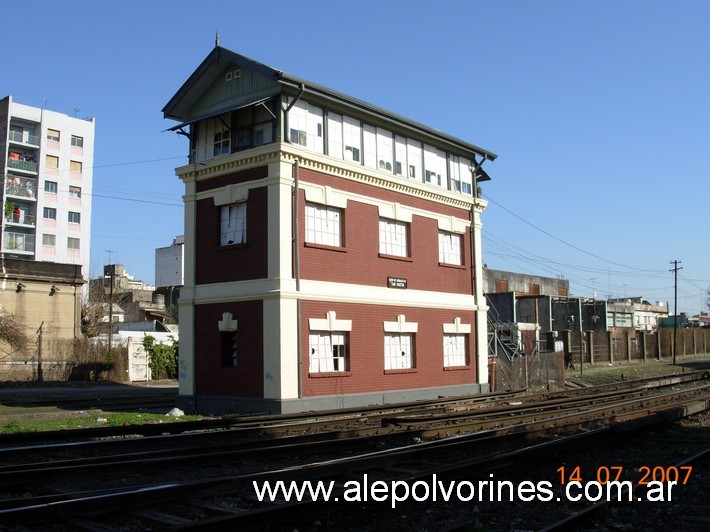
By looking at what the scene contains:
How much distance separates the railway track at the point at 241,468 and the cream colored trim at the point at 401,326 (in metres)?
6.58

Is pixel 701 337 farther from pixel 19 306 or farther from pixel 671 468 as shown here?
pixel 671 468

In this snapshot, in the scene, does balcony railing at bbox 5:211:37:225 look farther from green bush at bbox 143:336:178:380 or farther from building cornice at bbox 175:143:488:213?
building cornice at bbox 175:143:488:213

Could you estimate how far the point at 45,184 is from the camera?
6994cm

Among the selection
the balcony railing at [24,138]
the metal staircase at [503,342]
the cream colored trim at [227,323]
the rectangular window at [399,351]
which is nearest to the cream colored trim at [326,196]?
the cream colored trim at [227,323]

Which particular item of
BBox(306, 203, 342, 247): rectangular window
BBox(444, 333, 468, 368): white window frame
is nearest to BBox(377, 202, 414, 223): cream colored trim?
BBox(306, 203, 342, 247): rectangular window

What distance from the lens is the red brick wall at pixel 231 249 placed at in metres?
20.4

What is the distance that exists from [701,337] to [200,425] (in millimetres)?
69095

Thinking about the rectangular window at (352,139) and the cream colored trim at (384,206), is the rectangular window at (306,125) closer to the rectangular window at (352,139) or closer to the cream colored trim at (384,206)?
the rectangular window at (352,139)

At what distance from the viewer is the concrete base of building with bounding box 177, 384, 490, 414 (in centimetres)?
1945

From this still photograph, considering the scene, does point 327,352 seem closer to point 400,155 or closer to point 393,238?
point 393,238

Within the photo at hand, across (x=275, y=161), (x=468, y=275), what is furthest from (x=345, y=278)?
(x=468, y=275)

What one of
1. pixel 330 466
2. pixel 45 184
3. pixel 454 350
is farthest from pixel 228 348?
pixel 45 184

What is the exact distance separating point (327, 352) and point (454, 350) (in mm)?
7480

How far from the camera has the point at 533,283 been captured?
7538 cm
